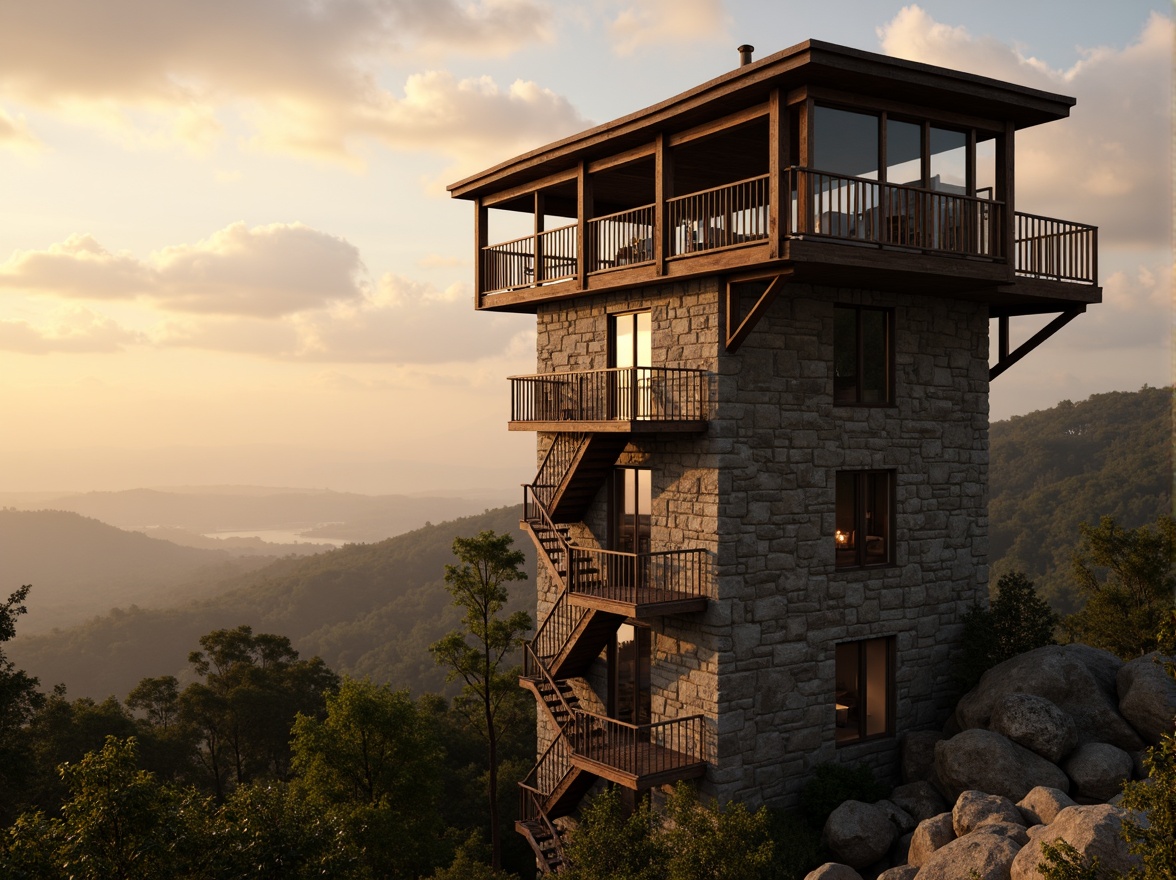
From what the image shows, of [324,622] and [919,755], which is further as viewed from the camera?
[324,622]

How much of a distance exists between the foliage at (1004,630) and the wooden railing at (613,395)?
851cm

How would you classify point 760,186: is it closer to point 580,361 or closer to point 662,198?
point 662,198

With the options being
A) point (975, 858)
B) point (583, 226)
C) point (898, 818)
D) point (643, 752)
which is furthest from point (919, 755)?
point (583, 226)

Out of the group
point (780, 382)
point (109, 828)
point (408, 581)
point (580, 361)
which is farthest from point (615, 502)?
point (408, 581)

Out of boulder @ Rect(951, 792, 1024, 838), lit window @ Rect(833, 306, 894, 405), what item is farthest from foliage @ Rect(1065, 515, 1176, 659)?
boulder @ Rect(951, 792, 1024, 838)

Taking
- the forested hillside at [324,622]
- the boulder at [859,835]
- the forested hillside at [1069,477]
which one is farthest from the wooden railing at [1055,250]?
the forested hillside at [324,622]

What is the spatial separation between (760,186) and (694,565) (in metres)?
7.44

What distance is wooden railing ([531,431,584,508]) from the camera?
2225 centimetres

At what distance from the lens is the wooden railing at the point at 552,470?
2225cm

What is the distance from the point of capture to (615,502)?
22109 millimetres

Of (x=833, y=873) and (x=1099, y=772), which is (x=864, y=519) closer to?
(x=1099, y=772)

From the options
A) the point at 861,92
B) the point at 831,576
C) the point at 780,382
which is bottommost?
the point at 831,576

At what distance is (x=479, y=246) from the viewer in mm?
24734

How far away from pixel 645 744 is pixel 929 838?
6168mm
